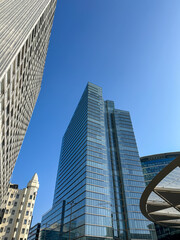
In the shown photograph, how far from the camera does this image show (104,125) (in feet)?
386

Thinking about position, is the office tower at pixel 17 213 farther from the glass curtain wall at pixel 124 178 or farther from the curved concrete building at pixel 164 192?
the curved concrete building at pixel 164 192

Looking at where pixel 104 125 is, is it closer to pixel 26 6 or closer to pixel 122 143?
pixel 122 143

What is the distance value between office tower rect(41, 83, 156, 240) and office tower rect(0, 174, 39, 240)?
63.4 ft

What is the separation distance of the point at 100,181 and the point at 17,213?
1585 inches

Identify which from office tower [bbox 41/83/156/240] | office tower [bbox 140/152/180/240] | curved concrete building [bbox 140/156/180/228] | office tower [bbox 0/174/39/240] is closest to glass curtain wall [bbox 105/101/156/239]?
office tower [bbox 41/83/156/240]

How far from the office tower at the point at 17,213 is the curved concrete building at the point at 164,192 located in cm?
6202

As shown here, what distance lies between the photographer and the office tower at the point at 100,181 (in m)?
80.9

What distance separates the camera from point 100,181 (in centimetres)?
9144

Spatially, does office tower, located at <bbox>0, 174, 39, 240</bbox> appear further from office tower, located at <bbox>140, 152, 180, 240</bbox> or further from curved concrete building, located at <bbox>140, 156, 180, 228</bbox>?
office tower, located at <bbox>140, 152, 180, 240</bbox>

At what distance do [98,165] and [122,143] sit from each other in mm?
27132

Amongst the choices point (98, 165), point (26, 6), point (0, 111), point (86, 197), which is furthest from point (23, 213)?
point (26, 6)

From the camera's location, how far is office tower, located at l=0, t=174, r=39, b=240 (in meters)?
70.3

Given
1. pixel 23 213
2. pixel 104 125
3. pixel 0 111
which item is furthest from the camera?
pixel 104 125

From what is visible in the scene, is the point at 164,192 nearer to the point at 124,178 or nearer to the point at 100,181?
the point at 100,181
